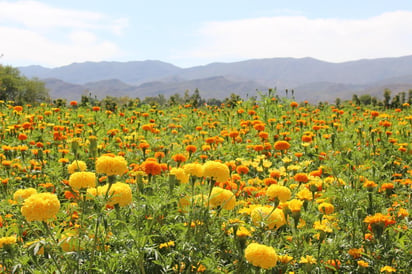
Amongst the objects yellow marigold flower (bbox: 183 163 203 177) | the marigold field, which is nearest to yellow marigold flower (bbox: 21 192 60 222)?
the marigold field

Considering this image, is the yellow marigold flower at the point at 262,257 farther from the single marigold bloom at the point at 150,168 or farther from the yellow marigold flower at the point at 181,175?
the single marigold bloom at the point at 150,168

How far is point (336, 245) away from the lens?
1.92 m

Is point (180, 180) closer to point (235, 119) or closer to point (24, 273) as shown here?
point (24, 273)

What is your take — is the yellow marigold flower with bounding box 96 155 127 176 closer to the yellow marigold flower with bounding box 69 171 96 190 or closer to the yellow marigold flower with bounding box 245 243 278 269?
the yellow marigold flower with bounding box 69 171 96 190

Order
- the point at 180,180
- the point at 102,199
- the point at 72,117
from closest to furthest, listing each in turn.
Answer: the point at 102,199 < the point at 180,180 < the point at 72,117

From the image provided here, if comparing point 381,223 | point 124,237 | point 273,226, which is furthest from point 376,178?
point 124,237

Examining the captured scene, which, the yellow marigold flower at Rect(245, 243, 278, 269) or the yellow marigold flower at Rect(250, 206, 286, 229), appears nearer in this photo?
the yellow marigold flower at Rect(245, 243, 278, 269)

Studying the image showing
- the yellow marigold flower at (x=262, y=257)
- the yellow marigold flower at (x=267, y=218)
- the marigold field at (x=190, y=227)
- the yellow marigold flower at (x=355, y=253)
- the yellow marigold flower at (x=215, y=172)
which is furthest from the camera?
the yellow marigold flower at (x=355, y=253)

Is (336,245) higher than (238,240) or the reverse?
the reverse

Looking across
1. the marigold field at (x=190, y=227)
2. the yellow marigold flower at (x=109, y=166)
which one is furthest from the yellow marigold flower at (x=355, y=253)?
the yellow marigold flower at (x=109, y=166)

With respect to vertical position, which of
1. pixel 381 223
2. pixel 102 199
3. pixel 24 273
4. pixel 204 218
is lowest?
pixel 24 273

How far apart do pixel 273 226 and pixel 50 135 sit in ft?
16.1

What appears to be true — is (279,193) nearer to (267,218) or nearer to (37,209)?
(267,218)

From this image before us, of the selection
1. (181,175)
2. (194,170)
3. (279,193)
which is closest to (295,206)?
(279,193)
